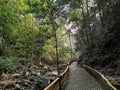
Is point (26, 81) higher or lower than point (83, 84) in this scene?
lower

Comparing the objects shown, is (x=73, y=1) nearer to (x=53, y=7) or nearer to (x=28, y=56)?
(x=28, y=56)

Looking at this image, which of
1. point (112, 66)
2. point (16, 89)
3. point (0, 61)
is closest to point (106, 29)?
point (112, 66)

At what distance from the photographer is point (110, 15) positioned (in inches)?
1212

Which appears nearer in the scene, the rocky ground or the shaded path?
the shaded path

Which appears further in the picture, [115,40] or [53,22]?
[115,40]

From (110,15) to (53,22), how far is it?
1560 cm

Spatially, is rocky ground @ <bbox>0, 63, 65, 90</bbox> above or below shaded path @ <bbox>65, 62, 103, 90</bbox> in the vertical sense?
below

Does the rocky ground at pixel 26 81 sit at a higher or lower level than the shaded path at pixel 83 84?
lower

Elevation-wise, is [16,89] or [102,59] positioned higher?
[102,59]

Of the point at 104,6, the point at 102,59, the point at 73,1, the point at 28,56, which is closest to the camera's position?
the point at 102,59

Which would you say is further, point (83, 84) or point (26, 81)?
point (26, 81)

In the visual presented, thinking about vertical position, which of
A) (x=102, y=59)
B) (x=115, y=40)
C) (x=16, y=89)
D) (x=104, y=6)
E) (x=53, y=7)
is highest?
(x=104, y=6)

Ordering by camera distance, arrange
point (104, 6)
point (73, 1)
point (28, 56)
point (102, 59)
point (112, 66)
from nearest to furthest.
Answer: point (112, 66), point (102, 59), point (104, 6), point (73, 1), point (28, 56)

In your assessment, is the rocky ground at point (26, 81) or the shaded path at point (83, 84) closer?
the shaded path at point (83, 84)
